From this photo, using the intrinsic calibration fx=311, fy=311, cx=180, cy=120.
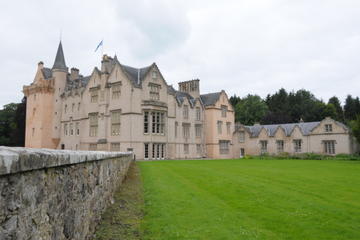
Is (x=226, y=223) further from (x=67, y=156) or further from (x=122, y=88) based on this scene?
(x=122, y=88)

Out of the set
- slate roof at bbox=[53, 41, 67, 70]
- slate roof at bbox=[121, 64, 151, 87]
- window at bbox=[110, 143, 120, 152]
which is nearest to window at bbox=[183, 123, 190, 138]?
slate roof at bbox=[121, 64, 151, 87]

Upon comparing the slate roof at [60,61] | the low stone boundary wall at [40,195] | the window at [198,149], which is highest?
the slate roof at [60,61]

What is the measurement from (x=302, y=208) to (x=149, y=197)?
5.17m

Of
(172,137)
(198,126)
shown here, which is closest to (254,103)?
(198,126)

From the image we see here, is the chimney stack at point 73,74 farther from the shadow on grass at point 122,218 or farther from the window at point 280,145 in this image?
the shadow on grass at point 122,218

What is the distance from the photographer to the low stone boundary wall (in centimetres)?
214

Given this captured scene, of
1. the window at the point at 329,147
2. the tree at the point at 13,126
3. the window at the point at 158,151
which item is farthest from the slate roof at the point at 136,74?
the tree at the point at 13,126

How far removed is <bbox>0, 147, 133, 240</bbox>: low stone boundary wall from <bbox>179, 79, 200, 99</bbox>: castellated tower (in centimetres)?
5013

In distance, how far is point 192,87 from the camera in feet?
180

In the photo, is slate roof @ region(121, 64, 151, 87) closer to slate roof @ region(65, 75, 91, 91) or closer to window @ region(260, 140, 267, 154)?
slate roof @ region(65, 75, 91, 91)

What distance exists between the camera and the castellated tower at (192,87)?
54531mm

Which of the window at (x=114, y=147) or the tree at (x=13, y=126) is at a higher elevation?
the tree at (x=13, y=126)

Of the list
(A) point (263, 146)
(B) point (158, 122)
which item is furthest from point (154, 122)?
(A) point (263, 146)

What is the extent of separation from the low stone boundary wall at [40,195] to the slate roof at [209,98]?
4968cm
